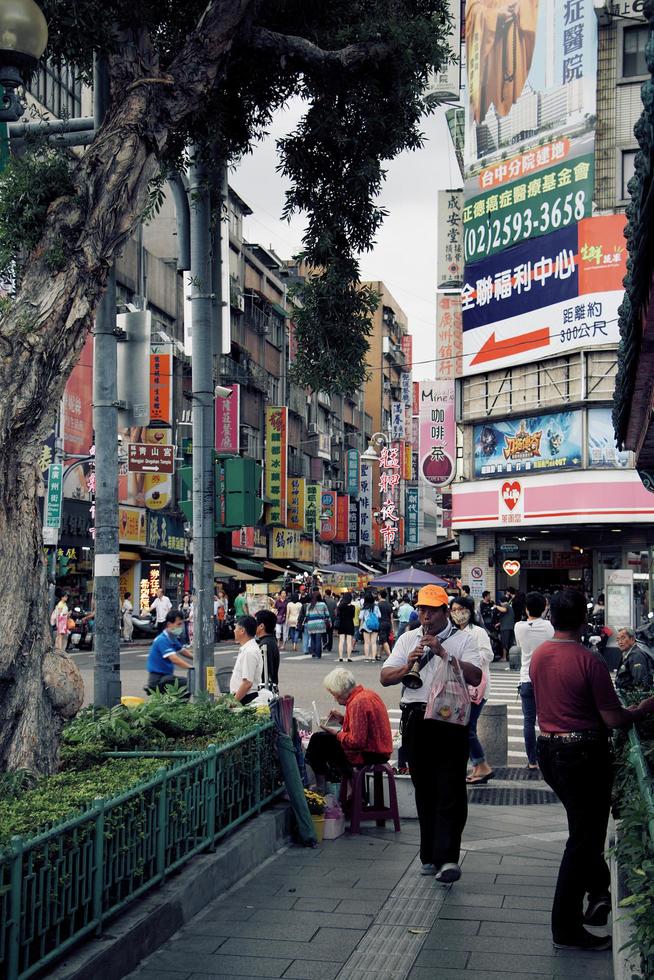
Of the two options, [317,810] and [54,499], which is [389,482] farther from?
[317,810]

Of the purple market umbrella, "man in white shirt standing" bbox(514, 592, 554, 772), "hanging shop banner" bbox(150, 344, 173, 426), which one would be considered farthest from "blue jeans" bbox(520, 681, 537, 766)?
"hanging shop banner" bbox(150, 344, 173, 426)

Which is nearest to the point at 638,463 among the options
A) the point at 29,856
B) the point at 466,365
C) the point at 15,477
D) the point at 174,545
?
the point at 15,477

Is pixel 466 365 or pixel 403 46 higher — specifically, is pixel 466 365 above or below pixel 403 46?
above

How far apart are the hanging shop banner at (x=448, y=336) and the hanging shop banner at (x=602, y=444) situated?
705 centimetres

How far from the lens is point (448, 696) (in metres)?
7.89

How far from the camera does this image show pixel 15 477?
752cm

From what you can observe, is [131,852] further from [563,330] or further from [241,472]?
[563,330]

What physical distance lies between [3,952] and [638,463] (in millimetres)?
6737

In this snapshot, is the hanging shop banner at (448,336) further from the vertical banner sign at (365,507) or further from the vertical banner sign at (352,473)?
the vertical banner sign at (365,507)

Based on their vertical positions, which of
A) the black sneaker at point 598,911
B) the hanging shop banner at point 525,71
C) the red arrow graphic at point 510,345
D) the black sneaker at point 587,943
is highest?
the hanging shop banner at point 525,71

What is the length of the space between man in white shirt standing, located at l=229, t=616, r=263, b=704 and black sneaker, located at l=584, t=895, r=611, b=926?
486 centimetres

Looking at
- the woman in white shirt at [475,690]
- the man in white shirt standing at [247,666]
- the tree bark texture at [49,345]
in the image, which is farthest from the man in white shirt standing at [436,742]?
the woman in white shirt at [475,690]

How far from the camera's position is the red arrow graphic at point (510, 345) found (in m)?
40.1

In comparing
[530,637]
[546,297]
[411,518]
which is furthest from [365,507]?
[530,637]
